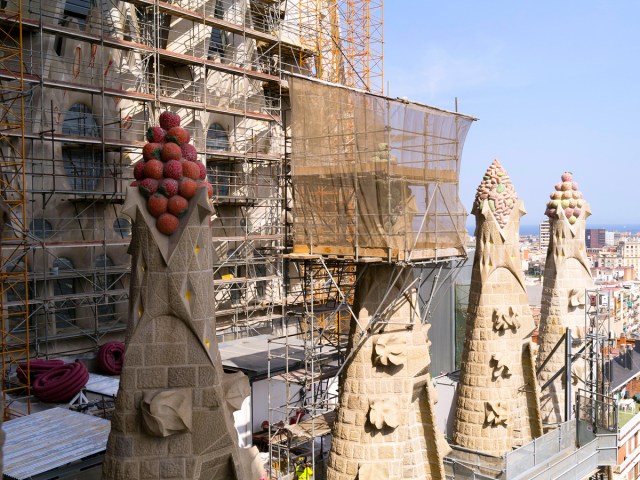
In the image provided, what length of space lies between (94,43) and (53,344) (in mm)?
8983

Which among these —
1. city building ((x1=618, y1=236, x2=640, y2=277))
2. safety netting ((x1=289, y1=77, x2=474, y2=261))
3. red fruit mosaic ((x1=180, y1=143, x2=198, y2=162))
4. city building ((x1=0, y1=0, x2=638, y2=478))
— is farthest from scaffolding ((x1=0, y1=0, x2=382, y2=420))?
city building ((x1=618, y1=236, x2=640, y2=277))

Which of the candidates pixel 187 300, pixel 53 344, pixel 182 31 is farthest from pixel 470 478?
pixel 182 31

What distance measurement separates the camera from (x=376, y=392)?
1216cm

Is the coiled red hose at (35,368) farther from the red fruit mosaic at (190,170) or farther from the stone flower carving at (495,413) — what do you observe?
the red fruit mosaic at (190,170)

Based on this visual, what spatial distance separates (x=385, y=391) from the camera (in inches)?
479

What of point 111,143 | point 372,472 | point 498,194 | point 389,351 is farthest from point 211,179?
point 372,472

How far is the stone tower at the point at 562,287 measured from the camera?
1898 centimetres

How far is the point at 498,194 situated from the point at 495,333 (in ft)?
10.9

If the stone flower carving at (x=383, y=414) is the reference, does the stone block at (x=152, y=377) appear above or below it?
above

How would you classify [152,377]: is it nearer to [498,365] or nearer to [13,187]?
[498,365]

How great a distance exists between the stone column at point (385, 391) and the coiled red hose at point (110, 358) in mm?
8971

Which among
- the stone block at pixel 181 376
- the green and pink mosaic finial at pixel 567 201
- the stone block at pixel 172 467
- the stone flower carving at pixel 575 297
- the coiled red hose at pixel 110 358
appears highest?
the green and pink mosaic finial at pixel 567 201

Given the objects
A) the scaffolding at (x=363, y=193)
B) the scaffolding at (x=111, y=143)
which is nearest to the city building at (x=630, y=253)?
the scaffolding at (x=111, y=143)

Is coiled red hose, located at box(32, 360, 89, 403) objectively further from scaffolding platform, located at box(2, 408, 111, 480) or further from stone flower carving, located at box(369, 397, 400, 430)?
stone flower carving, located at box(369, 397, 400, 430)
